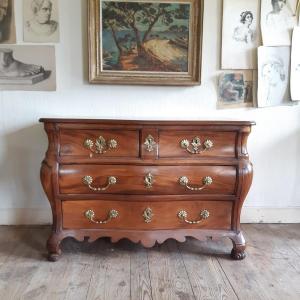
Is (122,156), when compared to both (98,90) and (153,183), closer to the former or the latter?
(153,183)

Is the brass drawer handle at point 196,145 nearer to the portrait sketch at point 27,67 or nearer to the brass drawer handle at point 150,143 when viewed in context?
the brass drawer handle at point 150,143

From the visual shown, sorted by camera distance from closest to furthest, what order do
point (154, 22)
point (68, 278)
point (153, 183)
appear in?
point (68, 278)
point (153, 183)
point (154, 22)

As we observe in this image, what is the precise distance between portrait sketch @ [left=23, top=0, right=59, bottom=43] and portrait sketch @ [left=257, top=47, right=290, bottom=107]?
4.57ft

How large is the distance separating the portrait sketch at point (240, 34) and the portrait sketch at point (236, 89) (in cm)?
5

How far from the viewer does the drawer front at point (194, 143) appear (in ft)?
6.02

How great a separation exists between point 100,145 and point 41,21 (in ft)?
3.30

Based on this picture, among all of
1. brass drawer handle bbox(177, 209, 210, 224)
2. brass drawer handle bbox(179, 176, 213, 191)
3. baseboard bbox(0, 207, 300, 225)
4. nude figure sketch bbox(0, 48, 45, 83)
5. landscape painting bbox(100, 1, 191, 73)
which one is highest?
landscape painting bbox(100, 1, 191, 73)

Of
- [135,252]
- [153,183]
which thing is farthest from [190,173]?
[135,252]

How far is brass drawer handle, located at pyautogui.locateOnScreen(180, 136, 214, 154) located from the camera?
6.03ft

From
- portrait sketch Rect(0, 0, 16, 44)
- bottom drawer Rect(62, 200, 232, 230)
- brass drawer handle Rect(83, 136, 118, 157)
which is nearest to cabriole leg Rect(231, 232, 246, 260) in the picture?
bottom drawer Rect(62, 200, 232, 230)

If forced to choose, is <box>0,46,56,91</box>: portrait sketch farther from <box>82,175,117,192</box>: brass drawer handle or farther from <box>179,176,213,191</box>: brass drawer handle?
<box>179,176,213,191</box>: brass drawer handle

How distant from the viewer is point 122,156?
184 cm

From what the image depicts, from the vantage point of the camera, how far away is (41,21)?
219cm

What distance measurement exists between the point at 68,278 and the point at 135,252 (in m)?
0.45
